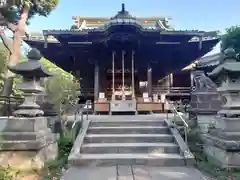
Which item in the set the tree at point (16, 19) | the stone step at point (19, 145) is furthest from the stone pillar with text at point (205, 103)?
the tree at point (16, 19)

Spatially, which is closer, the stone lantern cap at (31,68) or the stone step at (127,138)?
the stone lantern cap at (31,68)

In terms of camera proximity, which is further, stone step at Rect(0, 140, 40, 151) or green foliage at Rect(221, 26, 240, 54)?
green foliage at Rect(221, 26, 240, 54)

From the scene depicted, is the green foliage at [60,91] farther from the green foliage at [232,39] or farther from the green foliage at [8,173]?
the green foliage at [232,39]

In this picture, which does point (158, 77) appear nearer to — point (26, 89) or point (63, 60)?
point (63, 60)

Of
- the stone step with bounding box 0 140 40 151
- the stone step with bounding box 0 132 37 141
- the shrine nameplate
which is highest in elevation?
the shrine nameplate

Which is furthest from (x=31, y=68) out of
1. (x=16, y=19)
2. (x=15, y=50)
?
(x=16, y=19)

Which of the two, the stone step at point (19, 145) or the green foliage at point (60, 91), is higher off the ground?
the green foliage at point (60, 91)

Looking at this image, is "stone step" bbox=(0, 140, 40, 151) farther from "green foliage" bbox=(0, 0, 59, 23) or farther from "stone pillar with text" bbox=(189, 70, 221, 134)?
"green foliage" bbox=(0, 0, 59, 23)

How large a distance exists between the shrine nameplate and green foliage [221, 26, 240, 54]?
576 cm

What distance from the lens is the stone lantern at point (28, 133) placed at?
504 centimetres

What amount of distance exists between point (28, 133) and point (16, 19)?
10.8 m

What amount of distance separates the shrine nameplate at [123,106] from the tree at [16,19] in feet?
17.3

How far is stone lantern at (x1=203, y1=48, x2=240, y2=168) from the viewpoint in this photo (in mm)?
5012

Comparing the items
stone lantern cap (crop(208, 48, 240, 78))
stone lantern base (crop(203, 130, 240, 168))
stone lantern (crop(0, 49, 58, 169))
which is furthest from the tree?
stone lantern base (crop(203, 130, 240, 168))
